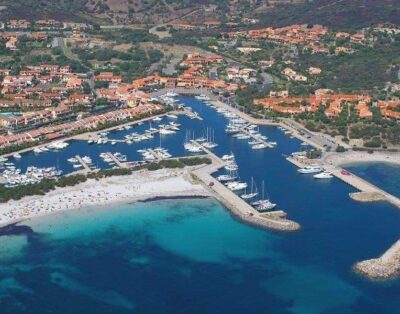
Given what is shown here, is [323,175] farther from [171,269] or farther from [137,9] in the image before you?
[137,9]

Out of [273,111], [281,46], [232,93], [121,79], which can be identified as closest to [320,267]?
[273,111]

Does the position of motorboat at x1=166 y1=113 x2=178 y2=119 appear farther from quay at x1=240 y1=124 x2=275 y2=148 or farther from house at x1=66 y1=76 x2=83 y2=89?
house at x1=66 y1=76 x2=83 y2=89

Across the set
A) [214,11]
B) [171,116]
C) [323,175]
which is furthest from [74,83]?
[214,11]

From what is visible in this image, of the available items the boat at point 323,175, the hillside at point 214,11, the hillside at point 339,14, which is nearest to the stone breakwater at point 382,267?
the boat at point 323,175

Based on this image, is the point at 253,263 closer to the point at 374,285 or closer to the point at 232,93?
the point at 374,285

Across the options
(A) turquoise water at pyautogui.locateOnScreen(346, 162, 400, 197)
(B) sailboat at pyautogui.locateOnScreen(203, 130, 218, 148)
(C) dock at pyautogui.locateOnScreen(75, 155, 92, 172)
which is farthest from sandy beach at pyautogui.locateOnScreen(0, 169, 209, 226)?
(A) turquoise water at pyautogui.locateOnScreen(346, 162, 400, 197)

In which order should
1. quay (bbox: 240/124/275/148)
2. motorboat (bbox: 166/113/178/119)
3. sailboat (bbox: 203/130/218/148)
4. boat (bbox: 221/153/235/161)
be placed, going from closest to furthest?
boat (bbox: 221/153/235/161)
sailboat (bbox: 203/130/218/148)
quay (bbox: 240/124/275/148)
motorboat (bbox: 166/113/178/119)

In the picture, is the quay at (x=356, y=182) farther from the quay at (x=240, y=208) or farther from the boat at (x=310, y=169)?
the quay at (x=240, y=208)
